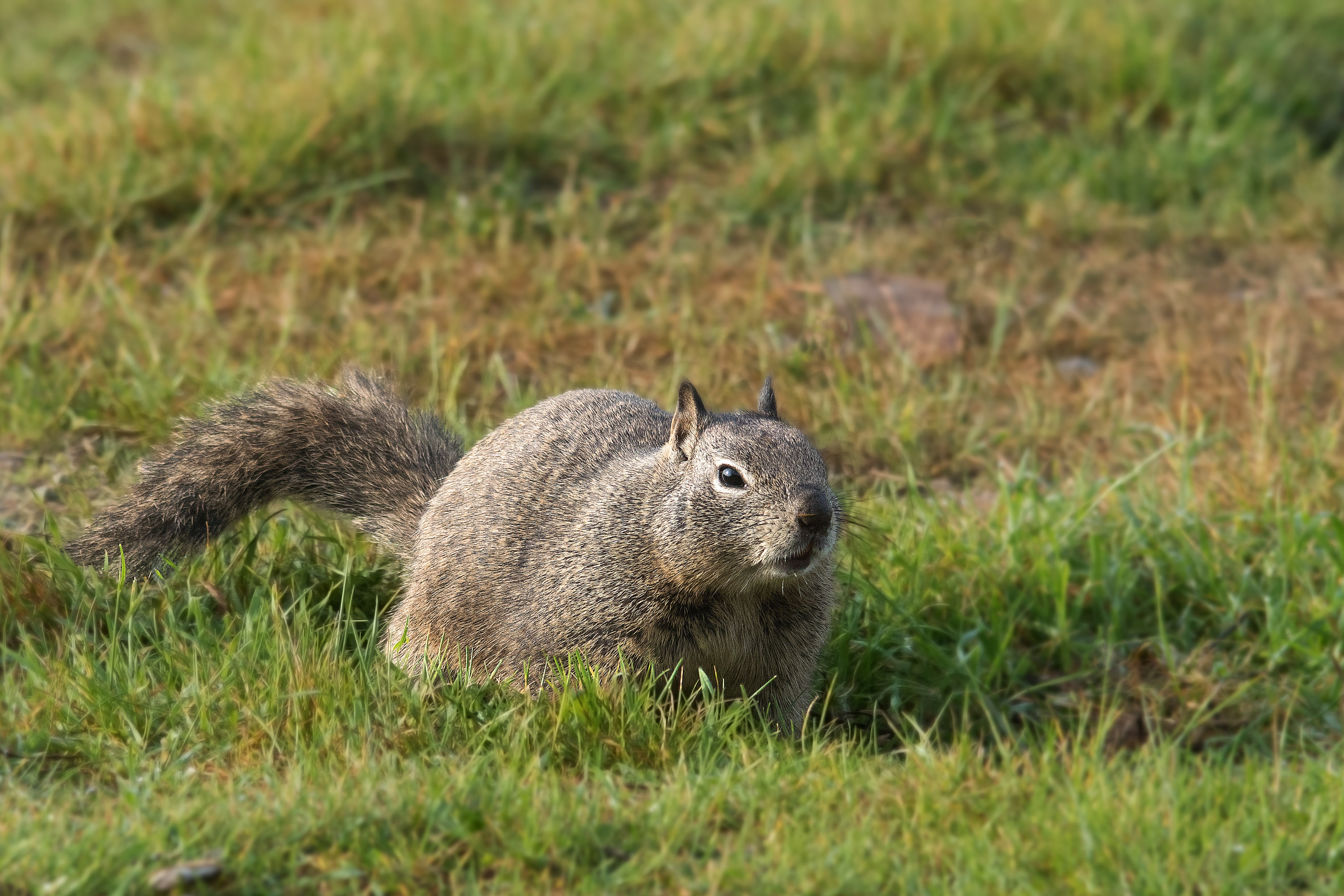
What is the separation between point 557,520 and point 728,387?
169 centimetres

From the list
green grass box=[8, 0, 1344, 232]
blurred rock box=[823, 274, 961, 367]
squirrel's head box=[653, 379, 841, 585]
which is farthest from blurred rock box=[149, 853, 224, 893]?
green grass box=[8, 0, 1344, 232]

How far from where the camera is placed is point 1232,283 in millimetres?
6266

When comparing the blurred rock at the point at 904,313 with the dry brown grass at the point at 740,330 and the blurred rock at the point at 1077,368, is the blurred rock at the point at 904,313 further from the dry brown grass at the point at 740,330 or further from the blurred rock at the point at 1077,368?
the blurred rock at the point at 1077,368

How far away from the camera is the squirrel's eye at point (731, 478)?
3471 mm

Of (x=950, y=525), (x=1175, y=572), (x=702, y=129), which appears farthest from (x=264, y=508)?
(x=702, y=129)

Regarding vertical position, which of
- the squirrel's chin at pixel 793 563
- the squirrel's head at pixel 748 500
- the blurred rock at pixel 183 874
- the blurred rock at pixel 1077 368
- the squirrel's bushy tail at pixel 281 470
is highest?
Result: the squirrel's head at pixel 748 500

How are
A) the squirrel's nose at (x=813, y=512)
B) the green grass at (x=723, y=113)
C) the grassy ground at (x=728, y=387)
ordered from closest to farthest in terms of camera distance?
1. the grassy ground at (x=728, y=387)
2. the squirrel's nose at (x=813, y=512)
3. the green grass at (x=723, y=113)

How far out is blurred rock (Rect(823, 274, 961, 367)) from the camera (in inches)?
224

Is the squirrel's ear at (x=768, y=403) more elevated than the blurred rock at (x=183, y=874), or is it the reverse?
the squirrel's ear at (x=768, y=403)

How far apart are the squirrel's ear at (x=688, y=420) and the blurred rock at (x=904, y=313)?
2.11 meters

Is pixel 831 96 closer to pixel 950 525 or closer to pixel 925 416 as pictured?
pixel 925 416

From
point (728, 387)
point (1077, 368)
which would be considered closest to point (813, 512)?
point (728, 387)

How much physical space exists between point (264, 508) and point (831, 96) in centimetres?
355

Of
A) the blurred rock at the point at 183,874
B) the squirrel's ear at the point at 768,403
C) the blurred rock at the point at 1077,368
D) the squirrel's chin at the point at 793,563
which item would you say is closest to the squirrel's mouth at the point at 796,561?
the squirrel's chin at the point at 793,563
